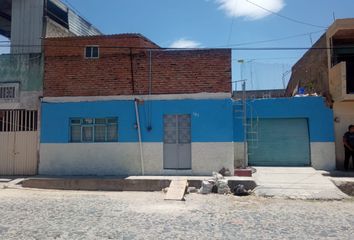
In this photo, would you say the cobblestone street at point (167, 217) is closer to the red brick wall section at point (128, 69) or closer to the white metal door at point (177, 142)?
the white metal door at point (177, 142)

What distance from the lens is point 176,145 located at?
655 inches

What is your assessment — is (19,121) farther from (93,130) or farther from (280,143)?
(280,143)

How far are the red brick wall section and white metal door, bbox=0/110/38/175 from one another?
156 centimetres

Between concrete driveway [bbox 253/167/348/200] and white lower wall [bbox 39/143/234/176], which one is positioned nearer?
concrete driveway [bbox 253/167/348/200]

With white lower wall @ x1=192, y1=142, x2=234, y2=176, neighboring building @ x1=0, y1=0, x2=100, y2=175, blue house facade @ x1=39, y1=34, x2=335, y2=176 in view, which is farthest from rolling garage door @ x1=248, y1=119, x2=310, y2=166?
neighboring building @ x1=0, y1=0, x2=100, y2=175

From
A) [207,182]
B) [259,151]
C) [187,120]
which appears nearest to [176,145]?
[187,120]

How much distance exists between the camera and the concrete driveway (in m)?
13.2

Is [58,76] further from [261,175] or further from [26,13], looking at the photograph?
[261,175]

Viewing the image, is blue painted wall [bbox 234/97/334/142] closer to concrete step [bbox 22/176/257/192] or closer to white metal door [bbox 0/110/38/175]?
concrete step [bbox 22/176/257/192]

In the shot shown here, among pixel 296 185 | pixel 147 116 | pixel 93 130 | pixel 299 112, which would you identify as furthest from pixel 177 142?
pixel 299 112

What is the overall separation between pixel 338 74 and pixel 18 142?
14.1 metres

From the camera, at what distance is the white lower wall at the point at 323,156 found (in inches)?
701

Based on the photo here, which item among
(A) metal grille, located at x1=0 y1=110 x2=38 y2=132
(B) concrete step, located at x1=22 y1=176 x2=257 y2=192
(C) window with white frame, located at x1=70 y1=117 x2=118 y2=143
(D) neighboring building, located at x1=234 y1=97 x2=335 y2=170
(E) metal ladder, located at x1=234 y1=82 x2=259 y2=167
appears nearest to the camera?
(B) concrete step, located at x1=22 y1=176 x2=257 y2=192

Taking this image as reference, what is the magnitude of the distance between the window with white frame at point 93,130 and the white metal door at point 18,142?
1721 millimetres
